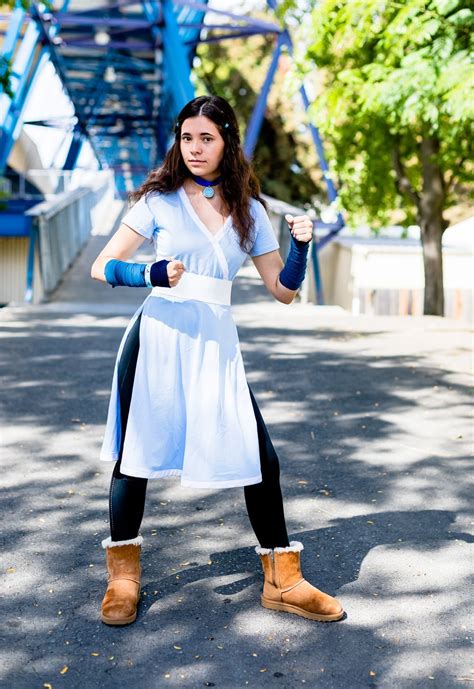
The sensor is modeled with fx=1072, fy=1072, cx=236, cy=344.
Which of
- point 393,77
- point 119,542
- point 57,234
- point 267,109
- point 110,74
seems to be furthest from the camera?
point 110,74

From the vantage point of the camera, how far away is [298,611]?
3.78 metres

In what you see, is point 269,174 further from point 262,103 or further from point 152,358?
point 152,358

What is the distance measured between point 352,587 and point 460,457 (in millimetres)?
2195

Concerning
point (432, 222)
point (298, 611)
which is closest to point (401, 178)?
point (432, 222)

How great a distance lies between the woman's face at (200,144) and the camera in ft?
12.3

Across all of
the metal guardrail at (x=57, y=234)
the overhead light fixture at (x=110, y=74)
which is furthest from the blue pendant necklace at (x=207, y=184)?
the overhead light fixture at (x=110, y=74)

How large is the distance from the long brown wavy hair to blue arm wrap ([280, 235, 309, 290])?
168 mm

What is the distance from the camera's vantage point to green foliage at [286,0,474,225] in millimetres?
10055

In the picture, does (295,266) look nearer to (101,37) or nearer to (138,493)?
(138,493)

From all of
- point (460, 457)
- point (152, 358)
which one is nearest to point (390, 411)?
point (460, 457)

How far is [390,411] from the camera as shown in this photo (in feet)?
23.9

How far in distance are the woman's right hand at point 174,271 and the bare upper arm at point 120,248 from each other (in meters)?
0.35

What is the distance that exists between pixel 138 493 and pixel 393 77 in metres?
8.12

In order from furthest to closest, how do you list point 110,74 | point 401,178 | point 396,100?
point 110,74, point 401,178, point 396,100
